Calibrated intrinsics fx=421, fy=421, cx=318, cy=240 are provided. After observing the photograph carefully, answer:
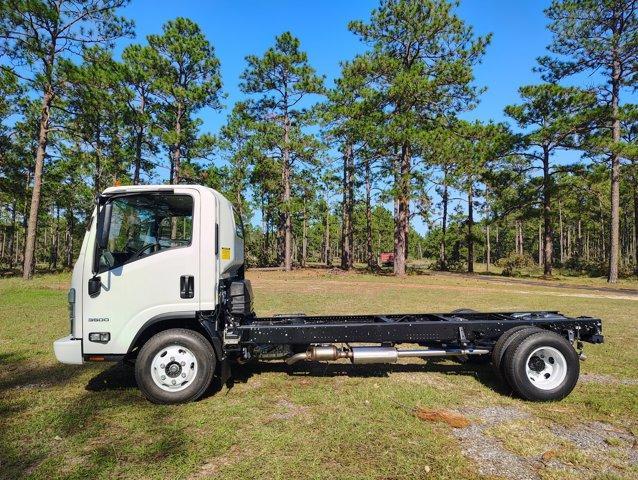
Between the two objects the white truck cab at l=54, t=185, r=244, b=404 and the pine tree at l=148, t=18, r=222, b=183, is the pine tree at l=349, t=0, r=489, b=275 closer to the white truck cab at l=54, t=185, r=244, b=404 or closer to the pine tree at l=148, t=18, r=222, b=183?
the pine tree at l=148, t=18, r=222, b=183

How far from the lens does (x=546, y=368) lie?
5336 millimetres

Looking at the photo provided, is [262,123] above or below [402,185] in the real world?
above

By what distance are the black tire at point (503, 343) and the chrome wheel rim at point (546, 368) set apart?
276 mm

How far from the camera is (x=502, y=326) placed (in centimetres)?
568

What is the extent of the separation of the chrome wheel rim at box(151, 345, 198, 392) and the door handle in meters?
0.62

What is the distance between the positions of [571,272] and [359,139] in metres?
23.5

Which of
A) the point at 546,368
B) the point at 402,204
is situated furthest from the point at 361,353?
the point at 402,204

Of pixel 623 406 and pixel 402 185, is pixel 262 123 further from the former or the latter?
pixel 623 406

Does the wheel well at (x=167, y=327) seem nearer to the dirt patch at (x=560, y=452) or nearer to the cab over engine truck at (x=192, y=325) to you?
the cab over engine truck at (x=192, y=325)

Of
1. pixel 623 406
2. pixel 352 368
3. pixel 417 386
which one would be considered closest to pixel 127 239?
pixel 352 368

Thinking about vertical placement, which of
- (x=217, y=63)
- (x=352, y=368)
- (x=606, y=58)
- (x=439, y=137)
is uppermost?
(x=217, y=63)

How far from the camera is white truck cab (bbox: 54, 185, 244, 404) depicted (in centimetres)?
492

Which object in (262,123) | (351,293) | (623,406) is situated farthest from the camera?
(262,123)

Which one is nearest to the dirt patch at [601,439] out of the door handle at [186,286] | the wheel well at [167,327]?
the wheel well at [167,327]
